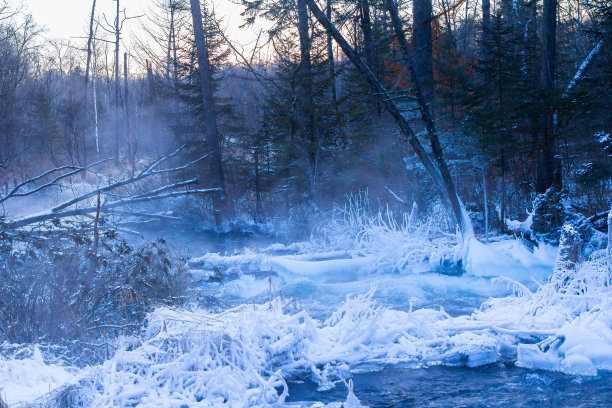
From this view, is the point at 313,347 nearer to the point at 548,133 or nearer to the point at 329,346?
the point at 329,346

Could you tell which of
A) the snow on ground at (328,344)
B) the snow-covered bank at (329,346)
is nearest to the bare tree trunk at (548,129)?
the snow on ground at (328,344)

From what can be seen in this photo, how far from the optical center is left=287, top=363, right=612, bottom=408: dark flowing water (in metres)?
4.60

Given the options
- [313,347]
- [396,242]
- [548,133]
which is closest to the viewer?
[313,347]

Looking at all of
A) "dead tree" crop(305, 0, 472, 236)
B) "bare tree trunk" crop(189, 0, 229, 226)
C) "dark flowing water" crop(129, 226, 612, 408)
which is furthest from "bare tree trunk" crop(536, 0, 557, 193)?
"bare tree trunk" crop(189, 0, 229, 226)

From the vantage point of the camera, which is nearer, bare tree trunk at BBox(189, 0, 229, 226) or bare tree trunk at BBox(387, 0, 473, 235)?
bare tree trunk at BBox(387, 0, 473, 235)

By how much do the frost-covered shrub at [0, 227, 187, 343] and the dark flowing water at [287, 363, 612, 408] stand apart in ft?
7.26

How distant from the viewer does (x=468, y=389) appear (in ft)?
16.2

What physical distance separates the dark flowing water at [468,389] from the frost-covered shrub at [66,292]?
2212mm

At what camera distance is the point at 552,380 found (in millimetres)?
5008

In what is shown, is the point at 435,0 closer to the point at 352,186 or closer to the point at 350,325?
the point at 352,186

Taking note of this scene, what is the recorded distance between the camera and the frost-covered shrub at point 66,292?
523 centimetres

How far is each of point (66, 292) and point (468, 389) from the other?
4256 mm

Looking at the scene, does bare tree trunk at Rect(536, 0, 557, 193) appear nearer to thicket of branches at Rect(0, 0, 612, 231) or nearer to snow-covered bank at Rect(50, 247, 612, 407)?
thicket of branches at Rect(0, 0, 612, 231)

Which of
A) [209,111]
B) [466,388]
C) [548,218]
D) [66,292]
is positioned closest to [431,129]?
[548,218]
